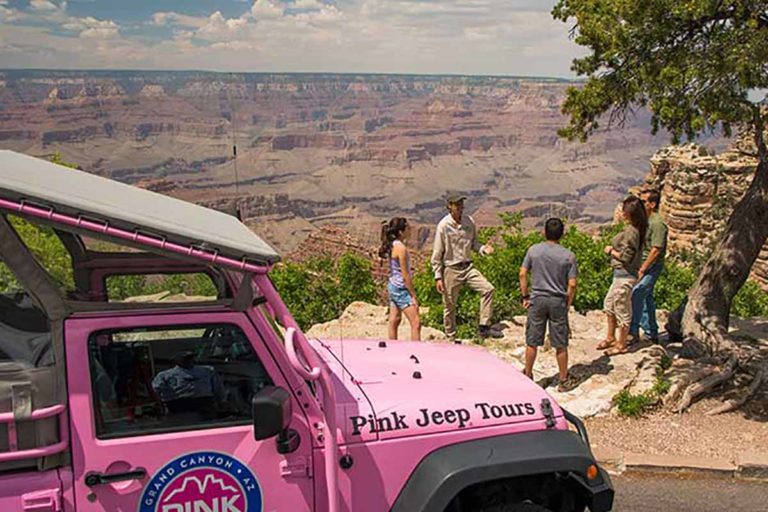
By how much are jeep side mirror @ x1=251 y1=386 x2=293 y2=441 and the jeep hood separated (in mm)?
475

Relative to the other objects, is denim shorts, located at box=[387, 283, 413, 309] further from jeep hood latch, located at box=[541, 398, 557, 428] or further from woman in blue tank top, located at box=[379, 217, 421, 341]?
jeep hood latch, located at box=[541, 398, 557, 428]

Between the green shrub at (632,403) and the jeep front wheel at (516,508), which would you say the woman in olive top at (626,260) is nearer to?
the green shrub at (632,403)

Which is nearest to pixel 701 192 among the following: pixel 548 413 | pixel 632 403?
pixel 632 403

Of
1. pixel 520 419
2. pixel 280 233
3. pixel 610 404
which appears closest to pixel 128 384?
pixel 520 419

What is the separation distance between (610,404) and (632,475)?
1.22 m

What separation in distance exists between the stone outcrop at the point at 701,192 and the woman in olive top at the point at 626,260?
17310 mm

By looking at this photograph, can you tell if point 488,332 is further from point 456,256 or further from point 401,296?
point 401,296

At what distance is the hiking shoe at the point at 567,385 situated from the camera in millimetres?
7711

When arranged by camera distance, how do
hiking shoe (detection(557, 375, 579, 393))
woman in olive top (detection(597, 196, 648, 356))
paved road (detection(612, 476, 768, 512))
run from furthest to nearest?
woman in olive top (detection(597, 196, 648, 356))
hiking shoe (detection(557, 375, 579, 393))
paved road (detection(612, 476, 768, 512))

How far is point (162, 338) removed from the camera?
11.8ft

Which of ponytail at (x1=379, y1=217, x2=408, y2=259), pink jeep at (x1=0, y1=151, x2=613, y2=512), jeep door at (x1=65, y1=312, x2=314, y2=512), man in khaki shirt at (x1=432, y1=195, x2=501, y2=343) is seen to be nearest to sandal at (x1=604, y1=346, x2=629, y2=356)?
man in khaki shirt at (x1=432, y1=195, x2=501, y2=343)

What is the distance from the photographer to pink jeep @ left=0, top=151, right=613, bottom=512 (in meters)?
3.18

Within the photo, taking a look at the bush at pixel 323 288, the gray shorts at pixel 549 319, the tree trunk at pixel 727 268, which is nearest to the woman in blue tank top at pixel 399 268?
the gray shorts at pixel 549 319

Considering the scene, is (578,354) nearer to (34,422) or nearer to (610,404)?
(610,404)
